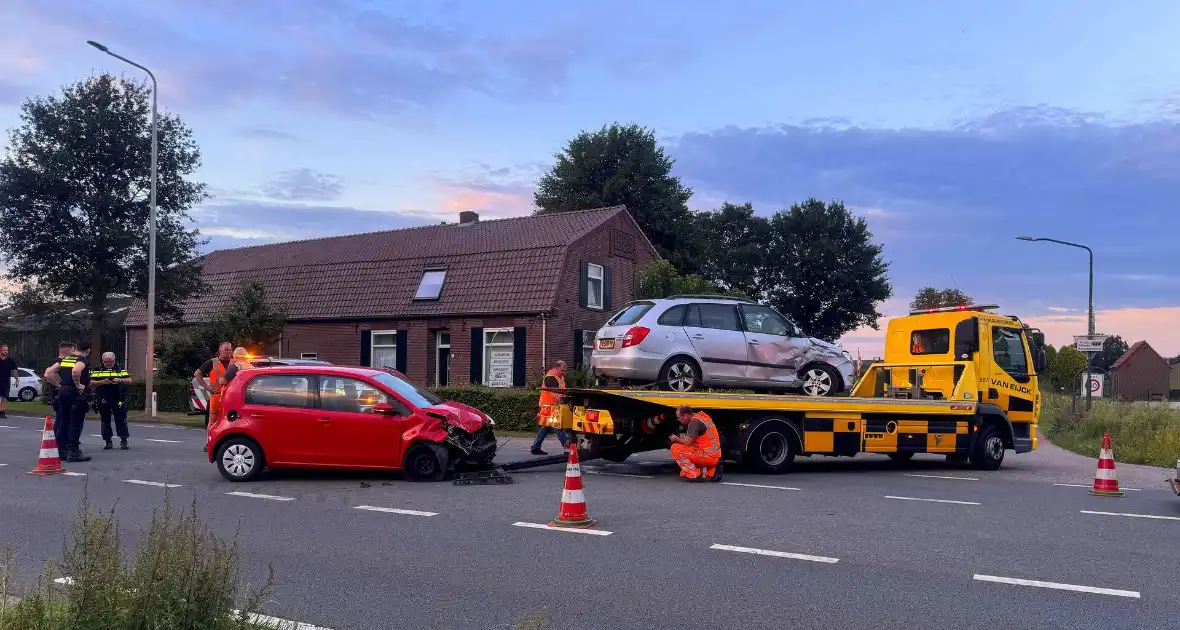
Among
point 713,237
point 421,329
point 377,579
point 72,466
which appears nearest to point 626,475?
point 377,579

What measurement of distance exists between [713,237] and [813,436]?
41055mm

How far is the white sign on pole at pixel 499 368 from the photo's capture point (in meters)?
29.8

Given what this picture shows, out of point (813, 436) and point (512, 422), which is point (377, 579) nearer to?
point (813, 436)

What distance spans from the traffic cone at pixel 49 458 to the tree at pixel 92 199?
17.8 metres

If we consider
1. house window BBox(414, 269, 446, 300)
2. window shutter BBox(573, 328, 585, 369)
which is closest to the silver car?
window shutter BBox(573, 328, 585, 369)

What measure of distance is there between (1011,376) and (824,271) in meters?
35.3

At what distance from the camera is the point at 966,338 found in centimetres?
1529

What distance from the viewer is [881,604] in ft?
20.7

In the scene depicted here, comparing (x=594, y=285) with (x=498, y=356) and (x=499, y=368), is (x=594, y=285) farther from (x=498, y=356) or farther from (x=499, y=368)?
(x=499, y=368)

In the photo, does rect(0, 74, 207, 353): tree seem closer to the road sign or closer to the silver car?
the silver car

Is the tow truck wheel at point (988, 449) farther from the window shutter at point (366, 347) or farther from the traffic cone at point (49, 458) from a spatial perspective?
the window shutter at point (366, 347)

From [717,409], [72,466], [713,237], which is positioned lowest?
[72,466]

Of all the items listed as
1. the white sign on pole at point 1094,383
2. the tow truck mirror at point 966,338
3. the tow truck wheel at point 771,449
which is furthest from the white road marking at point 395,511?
the white sign on pole at point 1094,383

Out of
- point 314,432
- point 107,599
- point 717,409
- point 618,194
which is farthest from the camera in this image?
point 618,194
